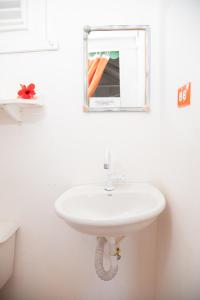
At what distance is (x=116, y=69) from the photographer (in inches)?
41.6

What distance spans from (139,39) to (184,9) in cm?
30

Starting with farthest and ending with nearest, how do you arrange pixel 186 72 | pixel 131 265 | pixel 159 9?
pixel 131 265 < pixel 159 9 < pixel 186 72

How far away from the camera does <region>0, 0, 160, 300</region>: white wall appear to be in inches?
41.3

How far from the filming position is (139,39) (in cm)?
103

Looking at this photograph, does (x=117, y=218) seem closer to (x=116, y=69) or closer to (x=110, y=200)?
(x=110, y=200)

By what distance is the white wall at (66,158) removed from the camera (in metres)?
1.05

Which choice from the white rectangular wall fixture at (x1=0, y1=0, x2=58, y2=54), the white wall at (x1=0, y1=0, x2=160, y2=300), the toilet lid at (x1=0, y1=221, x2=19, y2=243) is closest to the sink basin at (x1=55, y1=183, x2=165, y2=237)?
the white wall at (x1=0, y1=0, x2=160, y2=300)

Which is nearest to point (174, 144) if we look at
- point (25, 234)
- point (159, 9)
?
point (159, 9)

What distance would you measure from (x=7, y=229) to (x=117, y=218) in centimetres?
74

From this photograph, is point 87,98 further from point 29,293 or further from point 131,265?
point 29,293

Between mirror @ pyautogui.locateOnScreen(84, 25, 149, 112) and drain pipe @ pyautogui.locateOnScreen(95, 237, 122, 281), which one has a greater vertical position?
mirror @ pyautogui.locateOnScreen(84, 25, 149, 112)

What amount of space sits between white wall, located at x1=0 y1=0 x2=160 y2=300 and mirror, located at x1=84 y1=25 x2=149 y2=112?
46 millimetres

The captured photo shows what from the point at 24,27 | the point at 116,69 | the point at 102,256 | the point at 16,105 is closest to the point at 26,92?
the point at 16,105

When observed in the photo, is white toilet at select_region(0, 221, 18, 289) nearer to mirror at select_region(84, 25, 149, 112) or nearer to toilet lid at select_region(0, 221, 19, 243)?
toilet lid at select_region(0, 221, 19, 243)
